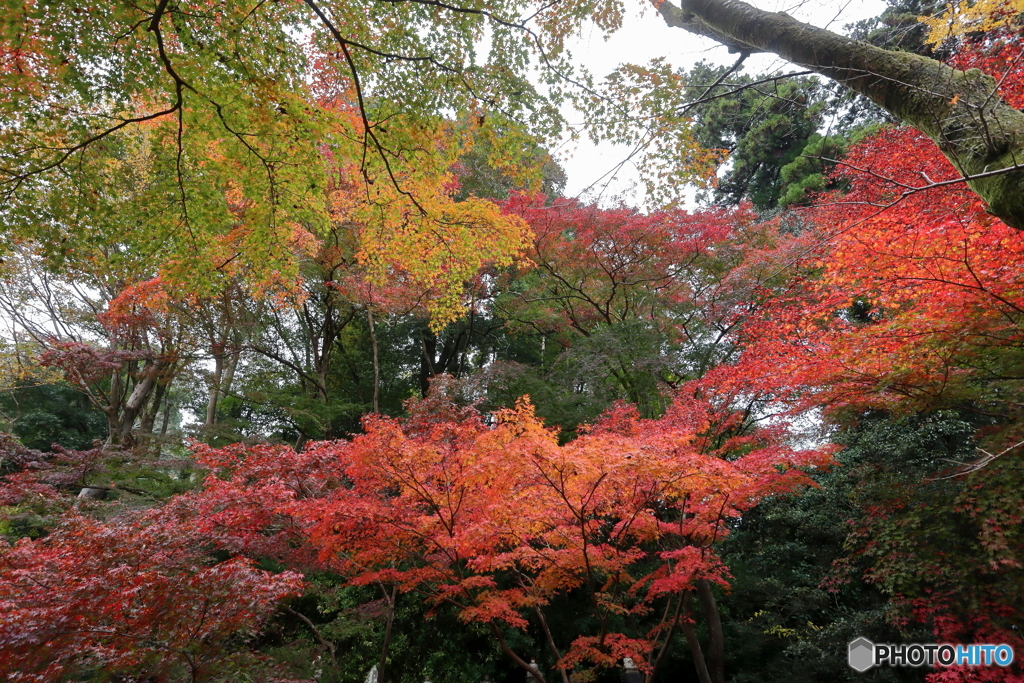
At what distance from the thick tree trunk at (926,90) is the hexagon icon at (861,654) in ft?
17.8

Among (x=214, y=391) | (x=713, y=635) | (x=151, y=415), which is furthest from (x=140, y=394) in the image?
(x=713, y=635)

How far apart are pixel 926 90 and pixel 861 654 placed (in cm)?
620

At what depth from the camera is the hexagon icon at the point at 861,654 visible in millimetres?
5976

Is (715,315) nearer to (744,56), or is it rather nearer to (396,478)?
(744,56)

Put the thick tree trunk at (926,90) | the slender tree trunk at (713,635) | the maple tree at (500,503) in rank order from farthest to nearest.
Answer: the slender tree trunk at (713,635) < the maple tree at (500,503) < the thick tree trunk at (926,90)

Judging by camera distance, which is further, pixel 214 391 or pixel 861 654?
pixel 214 391

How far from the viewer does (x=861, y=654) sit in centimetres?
606

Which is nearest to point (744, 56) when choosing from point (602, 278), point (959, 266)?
point (959, 266)

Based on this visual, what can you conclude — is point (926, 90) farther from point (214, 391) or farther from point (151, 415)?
point (151, 415)

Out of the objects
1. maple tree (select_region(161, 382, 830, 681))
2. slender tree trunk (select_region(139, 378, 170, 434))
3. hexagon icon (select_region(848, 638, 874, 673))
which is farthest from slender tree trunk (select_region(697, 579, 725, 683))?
slender tree trunk (select_region(139, 378, 170, 434))

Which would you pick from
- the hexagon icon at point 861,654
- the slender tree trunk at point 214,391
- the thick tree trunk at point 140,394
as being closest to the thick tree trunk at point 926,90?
the hexagon icon at point 861,654

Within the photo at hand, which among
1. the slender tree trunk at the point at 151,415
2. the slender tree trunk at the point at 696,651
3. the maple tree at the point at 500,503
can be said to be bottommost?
the slender tree trunk at the point at 696,651

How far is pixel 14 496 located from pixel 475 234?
6208 millimetres

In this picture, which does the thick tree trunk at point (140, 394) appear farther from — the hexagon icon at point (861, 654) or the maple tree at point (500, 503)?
the hexagon icon at point (861, 654)
